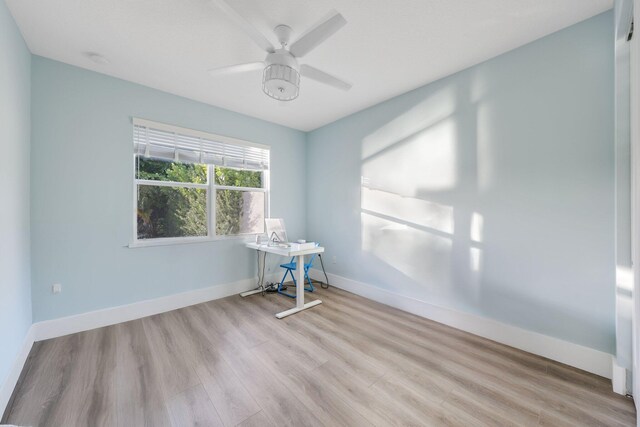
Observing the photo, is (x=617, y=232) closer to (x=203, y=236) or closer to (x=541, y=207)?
(x=541, y=207)

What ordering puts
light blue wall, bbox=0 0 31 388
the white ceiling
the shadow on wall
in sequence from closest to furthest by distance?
1. light blue wall, bbox=0 0 31 388
2. the white ceiling
3. the shadow on wall

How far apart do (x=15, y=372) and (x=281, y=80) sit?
2916 millimetres

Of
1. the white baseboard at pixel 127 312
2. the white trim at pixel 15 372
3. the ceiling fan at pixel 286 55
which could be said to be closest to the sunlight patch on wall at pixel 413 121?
the ceiling fan at pixel 286 55

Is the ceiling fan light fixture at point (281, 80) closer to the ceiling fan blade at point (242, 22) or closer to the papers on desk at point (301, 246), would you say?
the ceiling fan blade at point (242, 22)

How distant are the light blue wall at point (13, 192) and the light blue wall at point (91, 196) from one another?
145mm

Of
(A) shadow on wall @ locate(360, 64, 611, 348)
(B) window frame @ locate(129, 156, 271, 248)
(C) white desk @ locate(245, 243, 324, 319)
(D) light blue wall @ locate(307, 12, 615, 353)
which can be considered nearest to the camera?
(D) light blue wall @ locate(307, 12, 615, 353)

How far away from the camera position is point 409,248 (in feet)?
10.1

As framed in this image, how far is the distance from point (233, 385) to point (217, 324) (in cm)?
108

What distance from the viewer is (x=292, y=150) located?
4465 mm

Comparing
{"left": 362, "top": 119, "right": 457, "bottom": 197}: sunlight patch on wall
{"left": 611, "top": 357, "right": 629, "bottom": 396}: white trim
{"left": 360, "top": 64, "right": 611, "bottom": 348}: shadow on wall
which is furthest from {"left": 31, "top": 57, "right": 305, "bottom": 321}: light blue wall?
{"left": 611, "top": 357, "right": 629, "bottom": 396}: white trim

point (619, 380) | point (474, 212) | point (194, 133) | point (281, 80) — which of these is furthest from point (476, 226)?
point (194, 133)

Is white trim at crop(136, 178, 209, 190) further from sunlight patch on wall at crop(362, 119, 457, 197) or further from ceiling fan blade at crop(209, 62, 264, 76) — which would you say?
sunlight patch on wall at crop(362, 119, 457, 197)

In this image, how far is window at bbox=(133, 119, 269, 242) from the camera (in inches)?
119

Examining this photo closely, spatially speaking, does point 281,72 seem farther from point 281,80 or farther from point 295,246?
point 295,246
